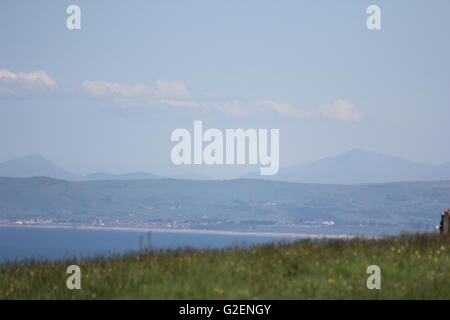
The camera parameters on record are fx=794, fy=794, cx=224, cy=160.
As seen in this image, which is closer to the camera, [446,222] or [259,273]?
[259,273]

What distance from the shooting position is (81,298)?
1686cm

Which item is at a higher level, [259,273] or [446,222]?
[446,222]

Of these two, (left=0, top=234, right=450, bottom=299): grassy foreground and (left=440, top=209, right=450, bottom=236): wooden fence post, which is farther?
(left=440, top=209, right=450, bottom=236): wooden fence post

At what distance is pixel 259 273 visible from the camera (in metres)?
17.9

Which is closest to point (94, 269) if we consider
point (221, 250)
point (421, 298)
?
point (221, 250)

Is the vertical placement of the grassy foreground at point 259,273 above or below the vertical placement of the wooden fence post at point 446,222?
below

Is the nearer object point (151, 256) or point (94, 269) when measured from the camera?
point (94, 269)

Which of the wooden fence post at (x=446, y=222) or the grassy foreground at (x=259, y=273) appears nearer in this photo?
the grassy foreground at (x=259, y=273)

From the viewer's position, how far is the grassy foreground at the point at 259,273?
1659 cm

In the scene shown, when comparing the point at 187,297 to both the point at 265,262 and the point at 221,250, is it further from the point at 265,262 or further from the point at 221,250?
the point at 221,250

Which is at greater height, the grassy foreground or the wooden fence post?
the wooden fence post

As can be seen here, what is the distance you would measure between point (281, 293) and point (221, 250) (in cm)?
470

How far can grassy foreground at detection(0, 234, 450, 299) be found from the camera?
1659cm
